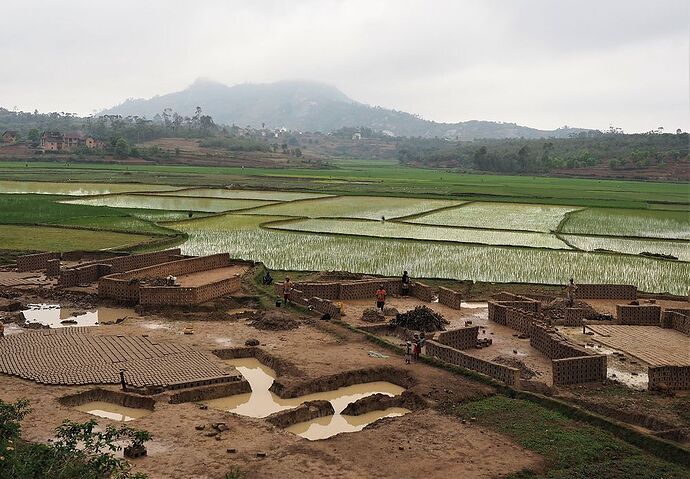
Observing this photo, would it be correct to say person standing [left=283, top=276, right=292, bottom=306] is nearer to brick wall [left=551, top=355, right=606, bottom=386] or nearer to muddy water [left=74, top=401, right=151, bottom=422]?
muddy water [left=74, top=401, right=151, bottom=422]

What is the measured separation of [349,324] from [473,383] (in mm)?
4460

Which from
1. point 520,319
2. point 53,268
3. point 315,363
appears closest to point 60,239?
point 53,268

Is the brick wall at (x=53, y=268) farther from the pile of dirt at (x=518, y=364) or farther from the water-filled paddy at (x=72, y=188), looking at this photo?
the water-filled paddy at (x=72, y=188)

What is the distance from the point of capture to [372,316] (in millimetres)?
16625

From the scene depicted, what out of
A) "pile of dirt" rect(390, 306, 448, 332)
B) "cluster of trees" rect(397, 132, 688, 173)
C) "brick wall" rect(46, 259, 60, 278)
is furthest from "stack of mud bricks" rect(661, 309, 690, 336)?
"cluster of trees" rect(397, 132, 688, 173)

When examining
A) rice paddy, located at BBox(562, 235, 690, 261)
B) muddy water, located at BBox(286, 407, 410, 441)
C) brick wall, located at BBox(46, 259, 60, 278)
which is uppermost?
rice paddy, located at BBox(562, 235, 690, 261)

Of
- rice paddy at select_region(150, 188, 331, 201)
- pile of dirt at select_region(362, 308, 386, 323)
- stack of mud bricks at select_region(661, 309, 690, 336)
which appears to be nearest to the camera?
stack of mud bricks at select_region(661, 309, 690, 336)

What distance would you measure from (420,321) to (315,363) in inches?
138

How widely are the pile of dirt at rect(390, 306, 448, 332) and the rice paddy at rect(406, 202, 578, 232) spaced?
18.0 meters

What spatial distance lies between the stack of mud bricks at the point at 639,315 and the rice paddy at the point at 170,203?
24462mm

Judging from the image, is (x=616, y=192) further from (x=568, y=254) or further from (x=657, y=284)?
(x=657, y=284)

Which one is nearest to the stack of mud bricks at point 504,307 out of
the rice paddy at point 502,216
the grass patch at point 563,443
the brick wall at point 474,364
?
the brick wall at point 474,364

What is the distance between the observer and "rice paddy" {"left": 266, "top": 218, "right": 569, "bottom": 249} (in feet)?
94.3

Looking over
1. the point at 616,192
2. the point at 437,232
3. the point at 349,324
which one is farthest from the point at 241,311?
the point at 616,192
